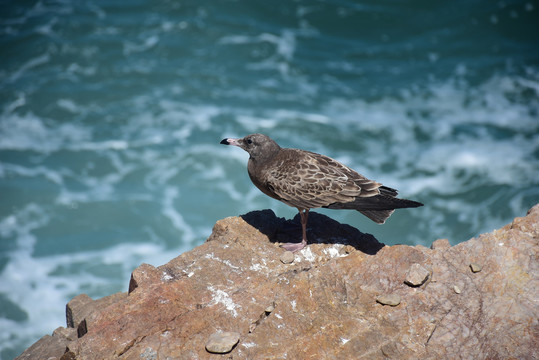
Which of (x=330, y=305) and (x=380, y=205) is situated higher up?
(x=380, y=205)

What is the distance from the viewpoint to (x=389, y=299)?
223 inches

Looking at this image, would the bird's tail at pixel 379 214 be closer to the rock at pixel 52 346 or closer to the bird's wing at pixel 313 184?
the bird's wing at pixel 313 184

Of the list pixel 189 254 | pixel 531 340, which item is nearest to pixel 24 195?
pixel 189 254

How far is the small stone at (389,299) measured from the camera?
5.65 m

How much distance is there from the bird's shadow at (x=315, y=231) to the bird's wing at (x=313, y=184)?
1.91 ft

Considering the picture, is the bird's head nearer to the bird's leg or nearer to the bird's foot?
the bird's leg

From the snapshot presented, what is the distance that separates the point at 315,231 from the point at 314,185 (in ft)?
2.74

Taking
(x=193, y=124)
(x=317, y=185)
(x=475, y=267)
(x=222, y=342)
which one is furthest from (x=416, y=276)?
(x=193, y=124)

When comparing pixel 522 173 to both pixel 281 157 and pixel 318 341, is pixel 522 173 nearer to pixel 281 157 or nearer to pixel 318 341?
pixel 281 157

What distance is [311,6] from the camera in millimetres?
20406

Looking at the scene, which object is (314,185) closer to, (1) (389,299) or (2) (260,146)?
(2) (260,146)

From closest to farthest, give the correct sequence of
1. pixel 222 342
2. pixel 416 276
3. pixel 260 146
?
1. pixel 222 342
2. pixel 416 276
3. pixel 260 146

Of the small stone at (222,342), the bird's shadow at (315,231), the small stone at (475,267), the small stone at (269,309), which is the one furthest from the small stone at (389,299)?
the small stone at (222,342)

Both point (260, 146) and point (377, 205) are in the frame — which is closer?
point (377, 205)
